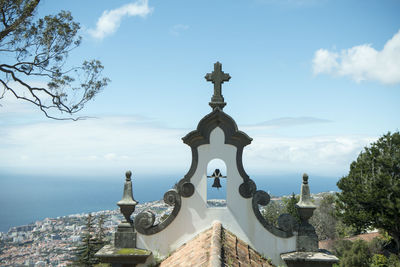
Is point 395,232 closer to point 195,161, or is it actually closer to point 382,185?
point 382,185

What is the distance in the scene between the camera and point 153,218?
782 centimetres

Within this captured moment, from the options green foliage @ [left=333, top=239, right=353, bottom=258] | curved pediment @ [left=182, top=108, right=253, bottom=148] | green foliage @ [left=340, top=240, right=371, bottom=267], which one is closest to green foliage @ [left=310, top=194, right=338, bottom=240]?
green foliage @ [left=333, top=239, right=353, bottom=258]

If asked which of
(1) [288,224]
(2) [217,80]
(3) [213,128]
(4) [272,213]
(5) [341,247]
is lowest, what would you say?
(1) [288,224]

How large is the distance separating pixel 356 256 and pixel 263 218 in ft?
75.4

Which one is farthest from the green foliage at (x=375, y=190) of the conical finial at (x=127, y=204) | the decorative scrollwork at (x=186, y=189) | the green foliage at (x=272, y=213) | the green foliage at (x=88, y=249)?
the conical finial at (x=127, y=204)

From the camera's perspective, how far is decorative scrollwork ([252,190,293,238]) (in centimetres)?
771

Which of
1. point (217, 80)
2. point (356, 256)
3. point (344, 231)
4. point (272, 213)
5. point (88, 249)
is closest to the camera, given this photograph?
point (217, 80)

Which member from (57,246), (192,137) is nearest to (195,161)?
(192,137)

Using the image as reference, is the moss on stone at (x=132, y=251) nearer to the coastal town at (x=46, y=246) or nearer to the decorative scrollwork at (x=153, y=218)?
the decorative scrollwork at (x=153, y=218)

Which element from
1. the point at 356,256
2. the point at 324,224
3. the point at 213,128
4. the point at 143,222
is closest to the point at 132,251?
the point at 143,222

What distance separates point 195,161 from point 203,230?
157 cm

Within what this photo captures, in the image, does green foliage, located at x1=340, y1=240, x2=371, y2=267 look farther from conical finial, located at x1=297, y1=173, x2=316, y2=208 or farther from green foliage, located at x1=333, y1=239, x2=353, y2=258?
conical finial, located at x1=297, y1=173, x2=316, y2=208

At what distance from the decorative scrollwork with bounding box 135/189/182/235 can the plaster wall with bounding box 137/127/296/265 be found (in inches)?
3.6

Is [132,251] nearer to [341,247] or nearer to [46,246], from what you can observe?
[341,247]
